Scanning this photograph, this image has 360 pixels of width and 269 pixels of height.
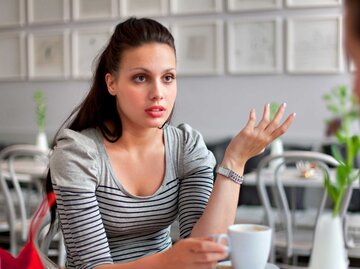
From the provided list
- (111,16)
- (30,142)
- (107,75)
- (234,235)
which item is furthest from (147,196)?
(30,142)

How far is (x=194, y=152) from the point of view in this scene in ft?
4.86

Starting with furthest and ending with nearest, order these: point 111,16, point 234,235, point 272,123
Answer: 1. point 111,16
2. point 272,123
3. point 234,235

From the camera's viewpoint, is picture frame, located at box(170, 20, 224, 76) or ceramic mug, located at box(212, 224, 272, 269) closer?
ceramic mug, located at box(212, 224, 272, 269)

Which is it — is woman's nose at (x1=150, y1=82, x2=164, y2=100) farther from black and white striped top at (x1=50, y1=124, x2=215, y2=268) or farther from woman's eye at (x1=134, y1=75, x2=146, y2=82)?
black and white striped top at (x1=50, y1=124, x2=215, y2=268)

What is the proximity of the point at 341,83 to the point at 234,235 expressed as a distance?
11.5 ft

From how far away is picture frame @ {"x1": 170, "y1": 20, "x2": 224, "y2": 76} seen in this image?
457cm

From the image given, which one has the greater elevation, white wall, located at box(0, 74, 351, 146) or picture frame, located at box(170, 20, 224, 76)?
picture frame, located at box(170, 20, 224, 76)

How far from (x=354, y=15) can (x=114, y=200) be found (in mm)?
870

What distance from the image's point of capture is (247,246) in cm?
94

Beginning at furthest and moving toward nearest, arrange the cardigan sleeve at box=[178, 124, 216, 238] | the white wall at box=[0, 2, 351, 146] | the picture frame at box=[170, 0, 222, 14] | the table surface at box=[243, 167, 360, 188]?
1. the picture frame at box=[170, 0, 222, 14]
2. the white wall at box=[0, 2, 351, 146]
3. the table surface at box=[243, 167, 360, 188]
4. the cardigan sleeve at box=[178, 124, 216, 238]

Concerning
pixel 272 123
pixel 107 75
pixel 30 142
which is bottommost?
pixel 30 142

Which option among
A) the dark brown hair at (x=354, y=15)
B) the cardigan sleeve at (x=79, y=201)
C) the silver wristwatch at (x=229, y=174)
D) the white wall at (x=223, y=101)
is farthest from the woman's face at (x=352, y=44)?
the white wall at (x=223, y=101)

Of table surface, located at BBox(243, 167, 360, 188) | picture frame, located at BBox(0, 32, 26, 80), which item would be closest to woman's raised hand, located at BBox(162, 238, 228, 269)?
table surface, located at BBox(243, 167, 360, 188)

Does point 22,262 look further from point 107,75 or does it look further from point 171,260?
point 107,75
